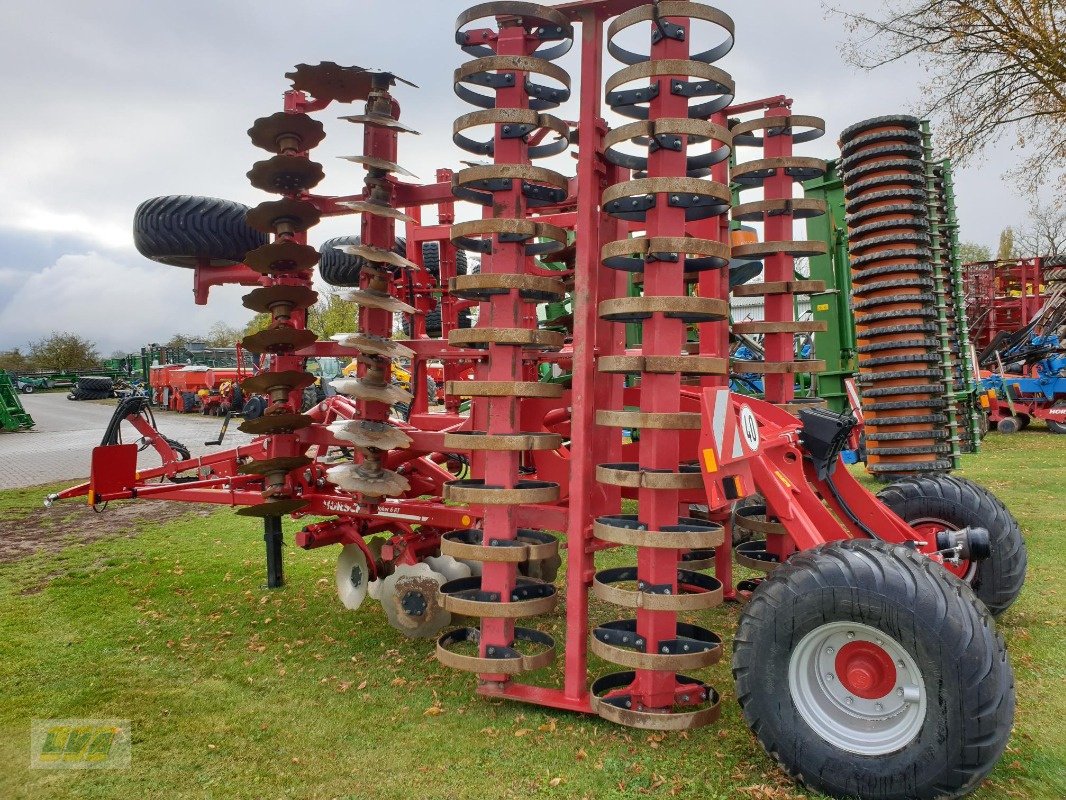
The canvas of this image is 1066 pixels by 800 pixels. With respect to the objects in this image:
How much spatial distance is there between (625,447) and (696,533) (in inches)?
58.6

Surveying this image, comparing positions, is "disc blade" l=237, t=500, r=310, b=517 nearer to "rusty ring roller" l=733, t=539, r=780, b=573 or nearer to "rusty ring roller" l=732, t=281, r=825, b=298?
"rusty ring roller" l=733, t=539, r=780, b=573

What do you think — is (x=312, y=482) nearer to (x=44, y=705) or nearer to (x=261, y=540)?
(x=44, y=705)

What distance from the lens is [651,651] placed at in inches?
124

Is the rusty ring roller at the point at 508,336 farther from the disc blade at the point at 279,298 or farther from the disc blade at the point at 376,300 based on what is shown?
the disc blade at the point at 279,298

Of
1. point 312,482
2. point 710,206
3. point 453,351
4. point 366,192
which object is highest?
point 366,192

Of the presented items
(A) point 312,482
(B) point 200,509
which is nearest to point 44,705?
(A) point 312,482

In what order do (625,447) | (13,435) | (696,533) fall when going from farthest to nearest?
(13,435) < (625,447) < (696,533)

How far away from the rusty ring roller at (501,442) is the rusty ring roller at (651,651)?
83cm

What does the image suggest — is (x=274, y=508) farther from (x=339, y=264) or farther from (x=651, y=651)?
(x=339, y=264)

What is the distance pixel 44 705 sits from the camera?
3.68 m

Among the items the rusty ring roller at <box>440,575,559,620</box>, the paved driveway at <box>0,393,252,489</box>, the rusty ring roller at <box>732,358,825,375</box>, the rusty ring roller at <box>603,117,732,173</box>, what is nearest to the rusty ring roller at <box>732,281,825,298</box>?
the rusty ring roller at <box>732,358,825,375</box>

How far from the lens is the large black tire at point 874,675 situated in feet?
8.32

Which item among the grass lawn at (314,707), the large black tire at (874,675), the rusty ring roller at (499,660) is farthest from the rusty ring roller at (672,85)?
the grass lawn at (314,707)

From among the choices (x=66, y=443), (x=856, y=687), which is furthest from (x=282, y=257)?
(x=66, y=443)
